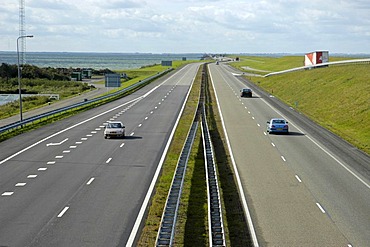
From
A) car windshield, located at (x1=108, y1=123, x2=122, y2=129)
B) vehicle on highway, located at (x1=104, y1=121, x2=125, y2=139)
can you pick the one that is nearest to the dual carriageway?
vehicle on highway, located at (x1=104, y1=121, x2=125, y2=139)

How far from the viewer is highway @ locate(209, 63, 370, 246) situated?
1966 cm

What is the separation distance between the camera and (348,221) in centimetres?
2109

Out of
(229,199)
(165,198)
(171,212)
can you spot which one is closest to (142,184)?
(165,198)

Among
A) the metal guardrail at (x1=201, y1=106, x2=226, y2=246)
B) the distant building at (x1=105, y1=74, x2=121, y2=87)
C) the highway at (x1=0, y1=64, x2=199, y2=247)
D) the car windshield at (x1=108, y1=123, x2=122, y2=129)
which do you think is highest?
the distant building at (x1=105, y1=74, x2=121, y2=87)

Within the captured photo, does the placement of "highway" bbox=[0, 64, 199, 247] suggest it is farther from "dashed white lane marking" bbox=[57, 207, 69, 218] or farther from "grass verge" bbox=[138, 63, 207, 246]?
"grass verge" bbox=[138, 63, 207, 246]

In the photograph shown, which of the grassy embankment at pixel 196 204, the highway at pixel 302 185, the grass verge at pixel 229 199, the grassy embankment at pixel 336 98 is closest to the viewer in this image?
the grassy embankment at pixel 196 204

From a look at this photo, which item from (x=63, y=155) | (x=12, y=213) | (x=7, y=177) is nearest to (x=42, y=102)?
(x=63, y=155)

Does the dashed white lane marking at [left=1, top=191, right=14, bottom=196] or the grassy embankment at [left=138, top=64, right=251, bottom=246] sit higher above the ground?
the grassy embankment at [left=138, top=64, right=251, bottom=246]

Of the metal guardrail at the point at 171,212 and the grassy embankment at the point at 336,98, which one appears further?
the grassy embankment at the point at 336,98

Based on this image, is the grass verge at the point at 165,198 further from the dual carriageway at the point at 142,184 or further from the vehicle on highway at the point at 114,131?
the vehicle on highway at the point at 114,131

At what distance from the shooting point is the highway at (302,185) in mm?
19656

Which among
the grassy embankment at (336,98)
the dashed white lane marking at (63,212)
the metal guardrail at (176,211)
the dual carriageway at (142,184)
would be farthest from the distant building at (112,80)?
the dashed white lane marking at (63,212)

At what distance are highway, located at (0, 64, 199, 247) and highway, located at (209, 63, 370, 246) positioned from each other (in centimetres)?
469

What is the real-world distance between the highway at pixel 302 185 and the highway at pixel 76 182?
4.69 m
